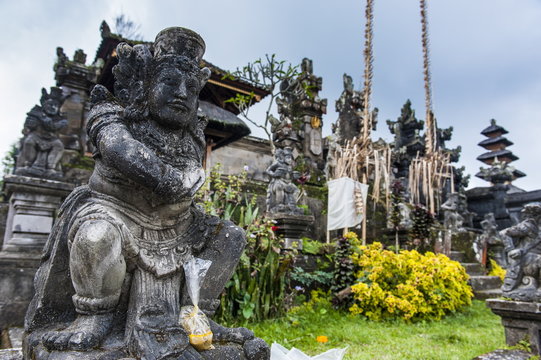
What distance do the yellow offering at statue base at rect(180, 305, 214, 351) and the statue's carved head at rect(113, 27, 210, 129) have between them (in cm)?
97

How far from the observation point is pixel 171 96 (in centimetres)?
196

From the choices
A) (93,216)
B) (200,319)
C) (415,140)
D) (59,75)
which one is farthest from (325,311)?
(415,140)

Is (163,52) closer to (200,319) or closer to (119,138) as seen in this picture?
(119,138)

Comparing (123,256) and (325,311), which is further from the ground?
(123,256)

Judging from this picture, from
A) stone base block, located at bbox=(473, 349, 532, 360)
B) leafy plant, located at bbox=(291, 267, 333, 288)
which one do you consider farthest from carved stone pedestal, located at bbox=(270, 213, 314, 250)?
stone base block, located at bbox=(473, 349, 532, 360)

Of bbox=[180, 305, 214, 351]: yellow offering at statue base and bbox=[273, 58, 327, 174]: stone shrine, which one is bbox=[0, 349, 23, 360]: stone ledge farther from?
bbox=[273, 58, 327, 174]: stone shrine

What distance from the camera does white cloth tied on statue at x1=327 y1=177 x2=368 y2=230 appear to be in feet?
29.1

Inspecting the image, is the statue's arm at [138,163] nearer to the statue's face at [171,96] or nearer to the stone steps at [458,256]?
the statue's face at [171,96]

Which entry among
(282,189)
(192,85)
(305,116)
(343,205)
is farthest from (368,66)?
(192,85)

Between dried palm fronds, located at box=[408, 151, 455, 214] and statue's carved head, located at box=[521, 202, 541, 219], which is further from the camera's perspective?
dried palm fronds, located at box=[408, 151, 455, 214]

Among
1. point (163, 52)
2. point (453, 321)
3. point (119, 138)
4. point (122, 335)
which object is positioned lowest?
point (453, 321)

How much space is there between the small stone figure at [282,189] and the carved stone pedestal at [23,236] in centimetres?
392

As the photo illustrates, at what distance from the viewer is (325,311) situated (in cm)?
582

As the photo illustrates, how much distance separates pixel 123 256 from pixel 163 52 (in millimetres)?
1088
